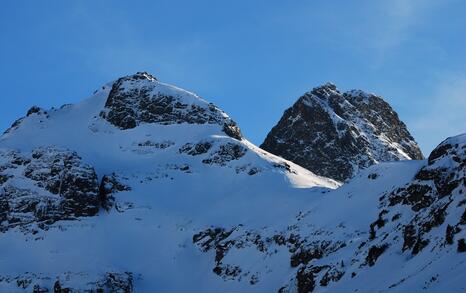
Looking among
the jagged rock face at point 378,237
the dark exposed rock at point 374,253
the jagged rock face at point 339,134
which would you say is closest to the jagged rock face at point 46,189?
the jagged rock face at point 378,237

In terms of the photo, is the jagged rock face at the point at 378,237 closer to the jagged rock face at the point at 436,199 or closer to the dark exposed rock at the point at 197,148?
the jagged rock face at the point at 436,199

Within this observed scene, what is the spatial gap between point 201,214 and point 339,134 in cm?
4057

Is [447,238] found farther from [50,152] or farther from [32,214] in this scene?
[50,152]

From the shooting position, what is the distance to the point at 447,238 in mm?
40062

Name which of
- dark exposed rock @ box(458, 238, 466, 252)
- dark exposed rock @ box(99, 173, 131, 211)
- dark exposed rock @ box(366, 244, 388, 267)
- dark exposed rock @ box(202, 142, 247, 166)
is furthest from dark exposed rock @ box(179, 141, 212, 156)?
dark exposed rock @ box(458, 238, 466, 252)

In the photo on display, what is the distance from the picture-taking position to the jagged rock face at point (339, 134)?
371ft

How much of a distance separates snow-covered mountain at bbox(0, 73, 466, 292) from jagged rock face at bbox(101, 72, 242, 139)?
0.29 m

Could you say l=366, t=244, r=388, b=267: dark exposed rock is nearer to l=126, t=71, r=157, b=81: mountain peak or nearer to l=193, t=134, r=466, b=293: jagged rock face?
l=193, t=134, r=466, b=293: jagged rock face

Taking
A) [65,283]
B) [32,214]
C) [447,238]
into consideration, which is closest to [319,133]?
[32,214]

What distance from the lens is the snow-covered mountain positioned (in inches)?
1907

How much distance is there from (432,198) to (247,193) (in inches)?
1263

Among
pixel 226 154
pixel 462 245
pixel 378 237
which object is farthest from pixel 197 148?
pixel 462 245

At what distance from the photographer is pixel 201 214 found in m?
81.2

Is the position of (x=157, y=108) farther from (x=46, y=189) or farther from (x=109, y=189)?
(x=46, y=189)
